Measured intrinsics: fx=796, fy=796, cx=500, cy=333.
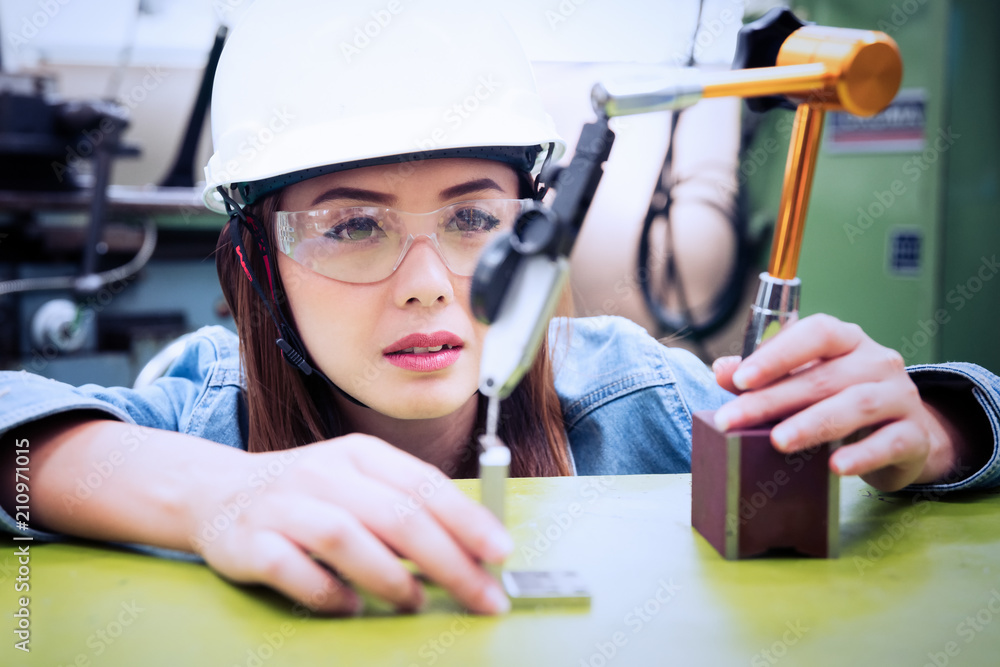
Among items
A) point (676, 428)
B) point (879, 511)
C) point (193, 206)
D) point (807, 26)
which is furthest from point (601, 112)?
point (193, 206)

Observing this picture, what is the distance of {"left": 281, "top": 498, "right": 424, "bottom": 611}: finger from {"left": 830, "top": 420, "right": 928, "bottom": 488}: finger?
352mm

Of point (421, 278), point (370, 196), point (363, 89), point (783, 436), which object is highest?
point (363, 89)

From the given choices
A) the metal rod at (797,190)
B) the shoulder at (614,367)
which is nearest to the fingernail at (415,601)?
the metal rod at (797,190)

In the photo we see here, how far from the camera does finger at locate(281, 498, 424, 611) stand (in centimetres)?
53

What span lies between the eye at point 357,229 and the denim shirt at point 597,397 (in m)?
0.39

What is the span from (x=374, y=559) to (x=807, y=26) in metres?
0.53

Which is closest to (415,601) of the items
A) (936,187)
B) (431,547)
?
(431,547)

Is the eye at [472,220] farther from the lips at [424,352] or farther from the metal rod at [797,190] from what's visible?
the metal rod at [797,190]

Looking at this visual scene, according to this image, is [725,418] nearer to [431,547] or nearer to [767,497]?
[767,497]

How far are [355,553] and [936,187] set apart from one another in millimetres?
2754

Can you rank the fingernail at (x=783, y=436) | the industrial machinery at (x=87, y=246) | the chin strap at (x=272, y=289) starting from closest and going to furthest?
the fingernail at (x=783, y=436)
the chin strap at (x=272, y=289)
the industrial machinery at (x=87, y=246)

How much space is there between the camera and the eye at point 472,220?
1.02m

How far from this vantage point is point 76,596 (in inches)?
22.6

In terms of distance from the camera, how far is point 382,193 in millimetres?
987
